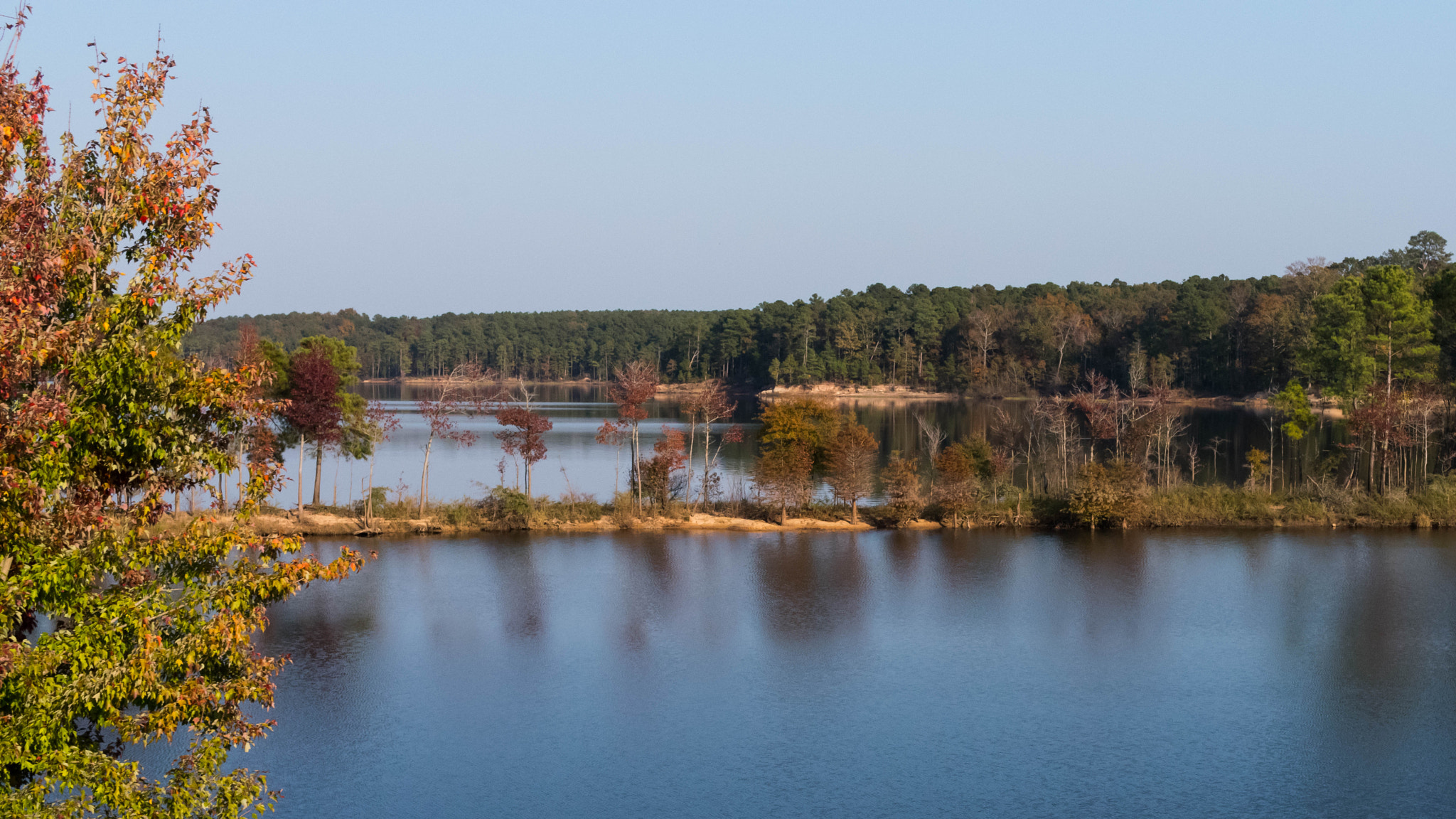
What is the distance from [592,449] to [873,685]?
151 feet

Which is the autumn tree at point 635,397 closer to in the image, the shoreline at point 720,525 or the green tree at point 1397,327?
the shoreline at point 720,525

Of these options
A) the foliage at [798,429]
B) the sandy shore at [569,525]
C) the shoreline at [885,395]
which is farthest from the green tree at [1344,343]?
the shoreline at [885,395]

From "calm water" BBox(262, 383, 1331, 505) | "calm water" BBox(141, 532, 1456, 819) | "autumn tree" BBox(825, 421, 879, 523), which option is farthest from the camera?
"calm water" BBox(262, 383, 1331, 505)

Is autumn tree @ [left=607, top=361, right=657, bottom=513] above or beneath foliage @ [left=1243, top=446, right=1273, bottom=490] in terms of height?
above

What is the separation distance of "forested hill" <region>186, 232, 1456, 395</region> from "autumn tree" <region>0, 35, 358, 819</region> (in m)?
51.3

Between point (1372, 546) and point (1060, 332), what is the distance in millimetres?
88122

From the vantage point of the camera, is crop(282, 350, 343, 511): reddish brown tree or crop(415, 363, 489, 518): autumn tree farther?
crop(415, 363, 489, 518): autumn tree

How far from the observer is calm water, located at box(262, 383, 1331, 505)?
47.7 m

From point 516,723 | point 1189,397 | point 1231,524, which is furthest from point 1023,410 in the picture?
point 516,723

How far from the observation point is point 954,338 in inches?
5103

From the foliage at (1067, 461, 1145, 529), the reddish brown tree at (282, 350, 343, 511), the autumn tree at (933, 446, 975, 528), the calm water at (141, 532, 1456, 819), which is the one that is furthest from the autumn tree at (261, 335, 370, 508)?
the foliage at (1067, 461, 1145, 529)

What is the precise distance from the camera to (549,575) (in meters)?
29.3

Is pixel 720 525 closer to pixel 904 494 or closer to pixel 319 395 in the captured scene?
pixel 904 494

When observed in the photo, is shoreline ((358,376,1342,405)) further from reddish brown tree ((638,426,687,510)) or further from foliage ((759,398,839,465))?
reddish brown tree ((638,426,687,510))
